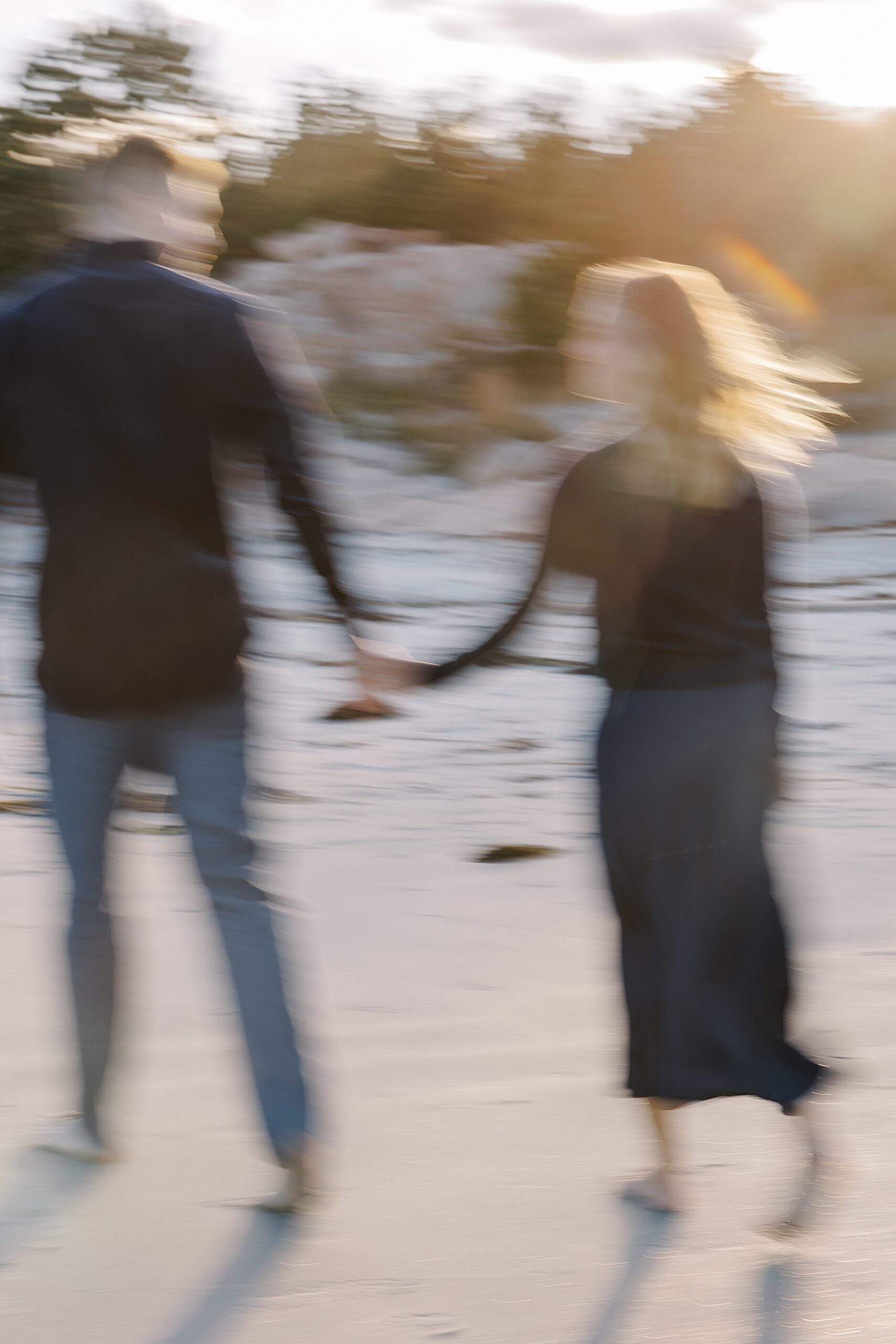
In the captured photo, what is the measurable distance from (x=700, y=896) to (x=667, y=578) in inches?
20.9

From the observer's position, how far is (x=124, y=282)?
93.2 inches

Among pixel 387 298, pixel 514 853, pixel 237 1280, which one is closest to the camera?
pixel 237 1280

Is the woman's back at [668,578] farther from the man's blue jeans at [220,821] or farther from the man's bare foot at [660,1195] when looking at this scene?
the man's bare foot at [660,1195]

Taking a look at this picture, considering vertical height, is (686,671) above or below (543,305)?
above

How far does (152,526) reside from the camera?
7.75ft

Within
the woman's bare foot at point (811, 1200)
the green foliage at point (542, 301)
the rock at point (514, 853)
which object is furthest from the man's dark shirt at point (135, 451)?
the green foliage at point (542, 301)

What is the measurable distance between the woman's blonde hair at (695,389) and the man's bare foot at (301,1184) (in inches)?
47.6

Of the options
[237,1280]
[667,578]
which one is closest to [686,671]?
[667,578]

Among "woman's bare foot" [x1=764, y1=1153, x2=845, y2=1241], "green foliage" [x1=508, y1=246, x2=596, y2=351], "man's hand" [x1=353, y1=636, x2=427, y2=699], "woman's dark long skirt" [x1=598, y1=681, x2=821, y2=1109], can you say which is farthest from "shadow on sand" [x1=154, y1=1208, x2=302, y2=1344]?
"green foliage" [x1=508, y1=246, x2=596, y2=351]

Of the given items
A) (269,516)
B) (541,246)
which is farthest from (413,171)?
(269,516)

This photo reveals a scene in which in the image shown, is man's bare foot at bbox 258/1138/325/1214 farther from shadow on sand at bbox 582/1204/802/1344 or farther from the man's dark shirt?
the man's dark shirt

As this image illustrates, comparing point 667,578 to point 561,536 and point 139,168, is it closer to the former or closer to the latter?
point 561,536

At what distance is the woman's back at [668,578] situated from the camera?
2.40 metres

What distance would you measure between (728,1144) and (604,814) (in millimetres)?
723
